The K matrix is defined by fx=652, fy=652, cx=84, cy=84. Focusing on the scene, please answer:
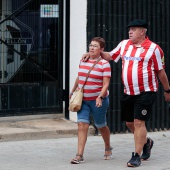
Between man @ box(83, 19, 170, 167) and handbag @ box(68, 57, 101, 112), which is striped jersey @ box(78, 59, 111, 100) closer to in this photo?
handbag @ box(68, 57, 101, 112)

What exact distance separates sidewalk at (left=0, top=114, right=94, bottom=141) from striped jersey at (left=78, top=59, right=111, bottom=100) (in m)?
2.16

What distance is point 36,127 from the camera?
11.1m

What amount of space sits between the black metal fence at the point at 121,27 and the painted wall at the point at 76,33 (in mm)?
151

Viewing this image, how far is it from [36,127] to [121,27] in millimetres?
2261

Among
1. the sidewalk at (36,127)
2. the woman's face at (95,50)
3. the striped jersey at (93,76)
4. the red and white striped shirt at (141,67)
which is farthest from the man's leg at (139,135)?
the sidewalk at (36,127)

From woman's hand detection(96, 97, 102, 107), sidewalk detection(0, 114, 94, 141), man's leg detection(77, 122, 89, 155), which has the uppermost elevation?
woman's hand detection(96, 97, 102, 107)

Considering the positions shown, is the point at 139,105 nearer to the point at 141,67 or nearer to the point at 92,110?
the point at 141,67

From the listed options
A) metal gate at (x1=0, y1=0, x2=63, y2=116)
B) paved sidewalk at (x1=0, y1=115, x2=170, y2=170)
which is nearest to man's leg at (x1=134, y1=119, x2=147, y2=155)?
paved sidewalk at (x1=0, y1=115, x2=170, y2=170)

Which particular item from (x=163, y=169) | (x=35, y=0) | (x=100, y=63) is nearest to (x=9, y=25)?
(x=35, y=0)

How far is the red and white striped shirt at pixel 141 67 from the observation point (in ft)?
28.1

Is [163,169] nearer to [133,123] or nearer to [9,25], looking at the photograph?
[133,123]

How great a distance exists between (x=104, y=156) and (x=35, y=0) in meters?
3.77

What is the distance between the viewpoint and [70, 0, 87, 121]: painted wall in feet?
36.8

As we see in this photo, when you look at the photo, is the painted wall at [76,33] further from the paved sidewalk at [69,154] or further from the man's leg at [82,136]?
the man's leg at [82,136]
